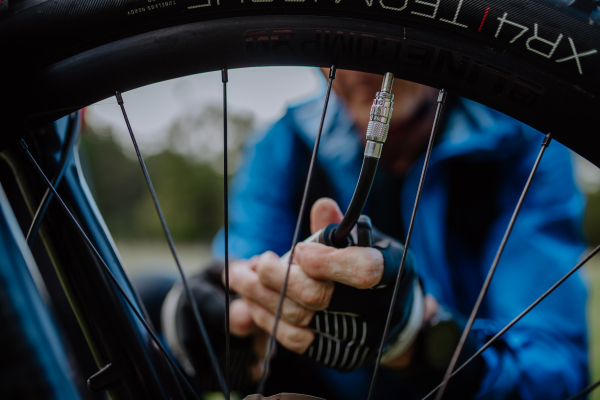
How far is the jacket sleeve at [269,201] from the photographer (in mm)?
798

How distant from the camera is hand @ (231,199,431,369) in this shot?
29 cm

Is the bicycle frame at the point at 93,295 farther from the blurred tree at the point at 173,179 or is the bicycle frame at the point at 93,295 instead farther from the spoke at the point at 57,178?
the blurred tree at the point at 173,179

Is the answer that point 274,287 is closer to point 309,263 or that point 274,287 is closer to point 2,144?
point 309,263

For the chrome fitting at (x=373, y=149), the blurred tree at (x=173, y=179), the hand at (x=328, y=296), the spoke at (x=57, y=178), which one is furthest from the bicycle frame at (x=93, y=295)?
the blurred tree at (x=173, y=179)

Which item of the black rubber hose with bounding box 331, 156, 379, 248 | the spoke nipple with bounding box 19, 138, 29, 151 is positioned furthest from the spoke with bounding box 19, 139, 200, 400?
the black rubber hose with bounding box 331, 156, 379, 248

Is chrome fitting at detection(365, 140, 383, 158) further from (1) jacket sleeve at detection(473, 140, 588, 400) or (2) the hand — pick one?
(1) jacket sleeve at detection(473, 140, 588, 400)

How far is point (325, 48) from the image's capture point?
0.25 metres

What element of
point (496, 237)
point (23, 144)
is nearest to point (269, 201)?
point (496, 237)

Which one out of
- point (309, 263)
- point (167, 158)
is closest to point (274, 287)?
point (309, 263)

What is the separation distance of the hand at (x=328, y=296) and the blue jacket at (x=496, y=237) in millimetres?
260

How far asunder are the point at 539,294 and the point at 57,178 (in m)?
0.67

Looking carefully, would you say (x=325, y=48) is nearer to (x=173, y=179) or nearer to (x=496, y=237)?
(x=496, y=237)

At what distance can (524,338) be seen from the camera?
1.85 feet

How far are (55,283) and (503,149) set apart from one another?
30.8 inches
